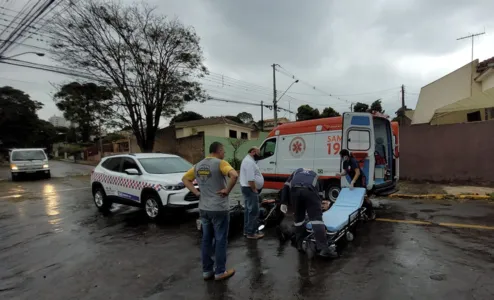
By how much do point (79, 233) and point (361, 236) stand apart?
5.89 m

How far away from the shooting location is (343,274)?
4258 millimetres

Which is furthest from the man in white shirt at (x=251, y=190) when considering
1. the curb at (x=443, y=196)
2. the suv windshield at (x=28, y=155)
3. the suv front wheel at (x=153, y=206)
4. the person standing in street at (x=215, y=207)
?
the suv windshield at (x=28, y=155)

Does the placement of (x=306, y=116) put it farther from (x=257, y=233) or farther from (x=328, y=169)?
(x=257, y=233)

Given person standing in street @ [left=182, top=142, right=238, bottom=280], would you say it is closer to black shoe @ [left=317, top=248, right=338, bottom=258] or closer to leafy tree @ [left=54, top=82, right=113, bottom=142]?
black shoe @ [left=317, top=248, right=338, bottom=258]

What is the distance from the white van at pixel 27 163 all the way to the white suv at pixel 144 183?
13.1m

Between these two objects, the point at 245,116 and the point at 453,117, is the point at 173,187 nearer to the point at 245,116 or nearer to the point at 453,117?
the point at 453,117

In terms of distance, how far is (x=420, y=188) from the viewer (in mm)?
Result: 11242

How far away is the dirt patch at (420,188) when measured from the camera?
1045 centimetres

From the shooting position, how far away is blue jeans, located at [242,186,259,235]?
6.08 m

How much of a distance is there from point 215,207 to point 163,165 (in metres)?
4.95

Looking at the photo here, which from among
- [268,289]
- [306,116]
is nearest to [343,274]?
[268,289]

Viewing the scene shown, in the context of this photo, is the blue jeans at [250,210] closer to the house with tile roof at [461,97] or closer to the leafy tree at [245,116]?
the house with tile roof at [461,97]

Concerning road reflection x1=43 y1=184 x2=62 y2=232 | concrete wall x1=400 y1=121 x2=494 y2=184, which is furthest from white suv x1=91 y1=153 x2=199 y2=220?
concrete wall x1=400 y1=121 x2=494 y2=184

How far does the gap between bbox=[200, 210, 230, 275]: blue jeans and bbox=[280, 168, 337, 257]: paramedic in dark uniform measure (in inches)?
48.7
